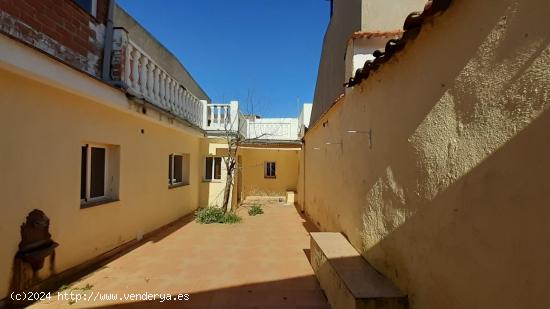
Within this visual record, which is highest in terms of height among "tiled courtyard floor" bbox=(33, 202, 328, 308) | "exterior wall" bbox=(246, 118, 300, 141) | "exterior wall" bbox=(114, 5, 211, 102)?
"exterior wall" bbox=(114, 5, 211, 102)

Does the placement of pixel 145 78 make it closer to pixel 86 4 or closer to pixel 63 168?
pixel 86 4

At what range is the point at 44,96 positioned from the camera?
4508mm

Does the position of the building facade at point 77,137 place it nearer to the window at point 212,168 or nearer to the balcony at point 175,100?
the balcony at point 175,100

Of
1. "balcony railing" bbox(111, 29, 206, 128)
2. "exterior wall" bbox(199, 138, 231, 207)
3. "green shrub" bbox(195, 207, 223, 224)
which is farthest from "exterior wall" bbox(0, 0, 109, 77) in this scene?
"exterior wall" bbox(199, 138, 231, 207)

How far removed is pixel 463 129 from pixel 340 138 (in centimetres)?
406

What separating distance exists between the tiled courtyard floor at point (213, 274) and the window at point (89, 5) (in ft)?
14.9

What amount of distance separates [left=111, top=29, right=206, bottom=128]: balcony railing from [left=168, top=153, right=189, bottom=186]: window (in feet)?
4.87

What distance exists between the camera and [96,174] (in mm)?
6305

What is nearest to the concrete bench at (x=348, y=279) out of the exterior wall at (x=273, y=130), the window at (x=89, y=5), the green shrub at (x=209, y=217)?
the green shrub at (x=209, y=217)

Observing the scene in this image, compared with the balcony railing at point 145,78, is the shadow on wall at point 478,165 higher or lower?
lower

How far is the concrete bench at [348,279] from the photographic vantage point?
2.93 m

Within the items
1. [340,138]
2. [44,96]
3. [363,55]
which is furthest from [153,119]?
[363,55]

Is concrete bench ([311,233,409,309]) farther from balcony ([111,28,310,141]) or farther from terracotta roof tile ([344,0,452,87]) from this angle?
balcony ([111,28,310,141])

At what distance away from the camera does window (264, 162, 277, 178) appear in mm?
18500
